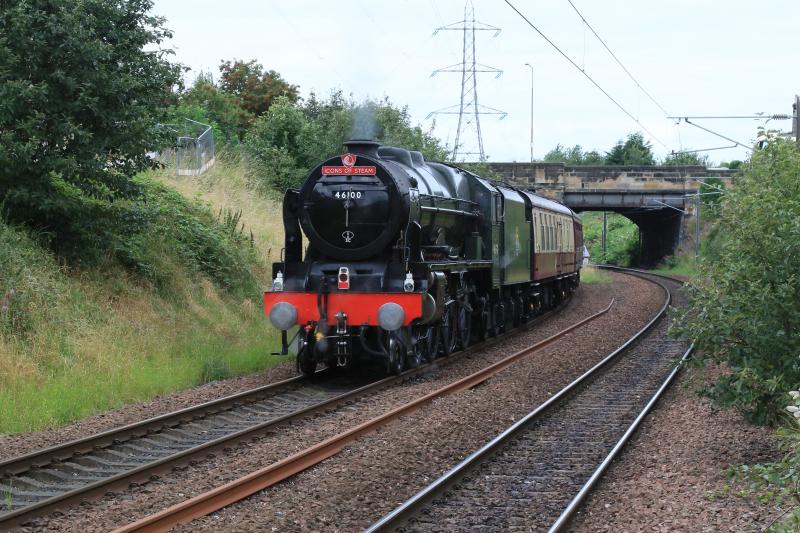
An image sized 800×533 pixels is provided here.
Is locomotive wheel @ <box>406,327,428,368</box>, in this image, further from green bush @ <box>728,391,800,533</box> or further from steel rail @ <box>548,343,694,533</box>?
green bush @ <box>728,391,800,533</box>

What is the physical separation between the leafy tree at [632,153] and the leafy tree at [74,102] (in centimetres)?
7208

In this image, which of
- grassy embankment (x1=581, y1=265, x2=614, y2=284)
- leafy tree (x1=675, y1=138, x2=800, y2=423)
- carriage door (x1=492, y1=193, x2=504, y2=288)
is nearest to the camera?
leafy tree (x1=675, y1=138, x2=800, y2=423)

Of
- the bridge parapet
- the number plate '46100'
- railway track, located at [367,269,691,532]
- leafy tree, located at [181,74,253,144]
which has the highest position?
leafy tree, located at [181,74,253,144]

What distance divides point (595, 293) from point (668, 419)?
23767 mm

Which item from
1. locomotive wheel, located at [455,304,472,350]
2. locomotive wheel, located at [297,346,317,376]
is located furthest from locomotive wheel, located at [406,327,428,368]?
locomotive wheel, located at [455,304,472,350]

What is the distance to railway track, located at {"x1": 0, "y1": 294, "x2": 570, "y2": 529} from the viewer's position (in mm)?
7488

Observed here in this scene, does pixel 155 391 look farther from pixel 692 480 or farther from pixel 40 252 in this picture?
pixel 692 480

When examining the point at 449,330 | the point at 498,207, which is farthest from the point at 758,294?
the point at 498,207

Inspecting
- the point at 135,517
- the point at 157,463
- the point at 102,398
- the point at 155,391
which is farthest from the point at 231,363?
the point at 135,517

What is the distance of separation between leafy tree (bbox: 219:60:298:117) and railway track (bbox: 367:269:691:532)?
36.7m

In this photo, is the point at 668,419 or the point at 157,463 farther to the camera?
the point at 668,419

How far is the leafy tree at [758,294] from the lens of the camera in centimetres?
905

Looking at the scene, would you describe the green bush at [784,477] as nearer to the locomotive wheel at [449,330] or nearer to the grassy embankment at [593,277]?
the locomotive wheel at [449,330]

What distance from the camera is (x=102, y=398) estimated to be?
37.6 ft
